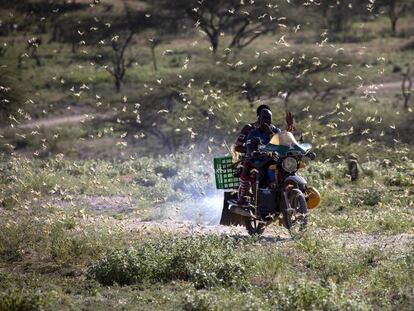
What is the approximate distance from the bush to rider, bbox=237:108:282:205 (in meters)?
1.71

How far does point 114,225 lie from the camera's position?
14523 mm

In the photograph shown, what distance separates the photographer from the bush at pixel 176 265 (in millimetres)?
10141

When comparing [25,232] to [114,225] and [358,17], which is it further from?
[358,17]

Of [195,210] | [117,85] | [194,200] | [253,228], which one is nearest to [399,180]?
[194,200]

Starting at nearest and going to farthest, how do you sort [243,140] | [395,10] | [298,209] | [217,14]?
[298,209], [243,140], [217,14], [395,10]

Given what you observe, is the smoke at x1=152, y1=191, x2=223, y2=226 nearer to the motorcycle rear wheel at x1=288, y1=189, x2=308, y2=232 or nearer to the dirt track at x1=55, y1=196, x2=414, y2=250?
the dirt track at x1=55, y1=196, x2=414, y2=250

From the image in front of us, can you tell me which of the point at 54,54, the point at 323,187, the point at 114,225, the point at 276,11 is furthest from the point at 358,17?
the point at 114,225

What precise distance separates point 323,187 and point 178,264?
7715mm

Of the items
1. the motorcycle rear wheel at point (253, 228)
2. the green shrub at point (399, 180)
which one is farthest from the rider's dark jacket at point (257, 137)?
the green shrub at point (399, 180)

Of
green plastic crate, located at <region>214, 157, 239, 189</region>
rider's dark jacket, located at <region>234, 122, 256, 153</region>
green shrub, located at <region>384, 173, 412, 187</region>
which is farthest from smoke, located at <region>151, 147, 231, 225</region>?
green shrub, located at <region>384, 173, 412, 187</region>

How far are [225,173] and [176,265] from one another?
2.97m

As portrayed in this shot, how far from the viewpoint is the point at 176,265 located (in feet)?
35.1

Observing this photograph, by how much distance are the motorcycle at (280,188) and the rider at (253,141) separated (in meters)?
0.08

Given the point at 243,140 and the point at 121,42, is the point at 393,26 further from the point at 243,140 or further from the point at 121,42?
the point at 243,140
